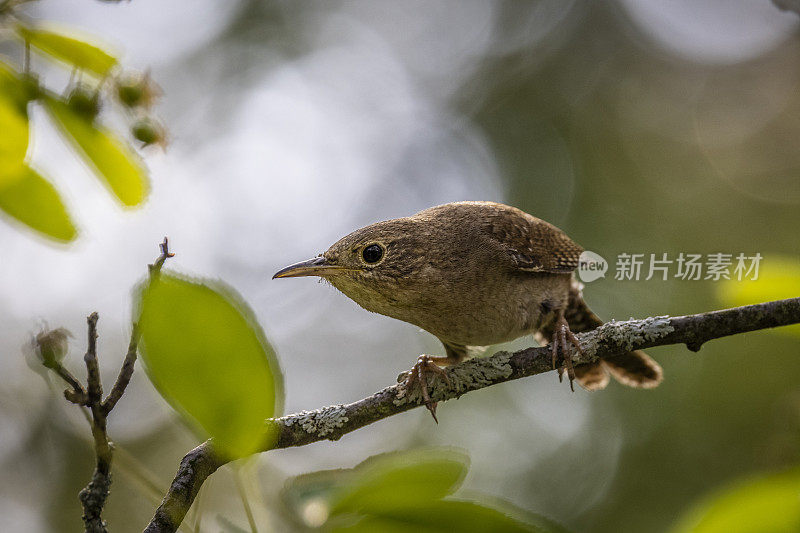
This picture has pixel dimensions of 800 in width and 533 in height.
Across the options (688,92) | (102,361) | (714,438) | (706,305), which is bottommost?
(102,361)

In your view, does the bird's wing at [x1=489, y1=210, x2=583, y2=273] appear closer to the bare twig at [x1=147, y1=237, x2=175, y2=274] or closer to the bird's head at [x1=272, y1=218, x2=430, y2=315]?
the bird's head at [x1=272, y1=218, x2=430, y2=315]

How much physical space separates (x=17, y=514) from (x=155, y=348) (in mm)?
9143

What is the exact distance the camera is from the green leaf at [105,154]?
175 centimetres

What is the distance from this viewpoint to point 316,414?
2.58 meters

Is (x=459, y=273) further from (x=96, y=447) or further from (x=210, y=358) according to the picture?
(x=210, y=358)

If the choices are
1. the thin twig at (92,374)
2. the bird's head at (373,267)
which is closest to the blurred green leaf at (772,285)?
the bird's head at (373,267)

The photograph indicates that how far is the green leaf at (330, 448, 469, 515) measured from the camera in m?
1.25

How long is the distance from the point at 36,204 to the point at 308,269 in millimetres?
1828

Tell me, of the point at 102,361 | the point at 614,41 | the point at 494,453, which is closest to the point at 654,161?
the point at 614,41

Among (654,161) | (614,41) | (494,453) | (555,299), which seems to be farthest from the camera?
(614,41)

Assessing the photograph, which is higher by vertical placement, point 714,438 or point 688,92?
point 688,92

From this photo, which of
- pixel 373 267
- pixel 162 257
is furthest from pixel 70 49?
pixel 373 267

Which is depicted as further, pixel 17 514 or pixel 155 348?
pixel 17 514

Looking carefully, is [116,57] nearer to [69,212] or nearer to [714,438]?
[69,212]
